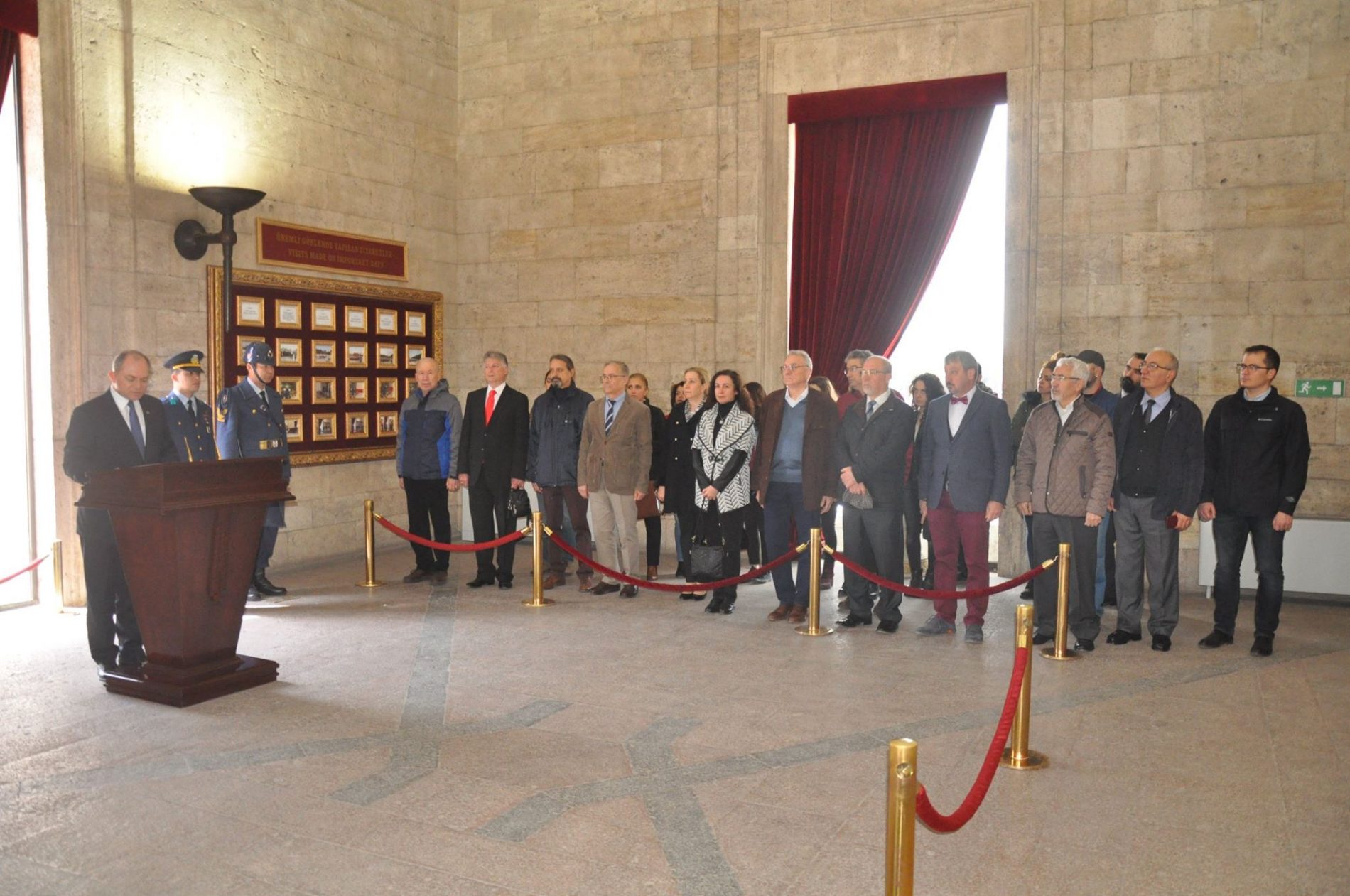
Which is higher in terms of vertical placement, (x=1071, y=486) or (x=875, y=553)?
(x=1071, y=486)

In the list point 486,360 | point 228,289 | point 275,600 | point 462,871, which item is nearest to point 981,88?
point 486,360

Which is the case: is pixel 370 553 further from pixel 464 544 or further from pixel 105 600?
pixel 105 600

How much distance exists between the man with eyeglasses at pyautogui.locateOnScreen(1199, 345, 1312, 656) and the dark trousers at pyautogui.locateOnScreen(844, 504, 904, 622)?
182 cm

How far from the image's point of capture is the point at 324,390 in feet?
31.5

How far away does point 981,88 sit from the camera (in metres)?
9.11

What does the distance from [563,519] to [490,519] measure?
1.91 feet

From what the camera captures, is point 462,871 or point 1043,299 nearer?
point 462,871

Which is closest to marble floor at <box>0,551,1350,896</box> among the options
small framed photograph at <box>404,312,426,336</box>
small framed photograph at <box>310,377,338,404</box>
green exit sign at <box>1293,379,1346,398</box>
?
green exit sign at <box>1293,379,1346,398</box>

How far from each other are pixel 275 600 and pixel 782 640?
3.78 metres

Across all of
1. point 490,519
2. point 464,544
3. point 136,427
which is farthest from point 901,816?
point 490,519

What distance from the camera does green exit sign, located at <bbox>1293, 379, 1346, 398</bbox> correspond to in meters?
7.97

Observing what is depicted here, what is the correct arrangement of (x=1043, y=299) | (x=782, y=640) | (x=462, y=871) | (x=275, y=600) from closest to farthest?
(x=462, y=871), (x=782, y=640), (x=275, y=600), (x=1043, y=299)

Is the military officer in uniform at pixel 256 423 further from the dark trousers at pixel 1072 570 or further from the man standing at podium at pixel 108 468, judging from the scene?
the dark trousers at pixel 1072 570

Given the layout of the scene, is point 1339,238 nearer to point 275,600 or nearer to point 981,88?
point 981,88
